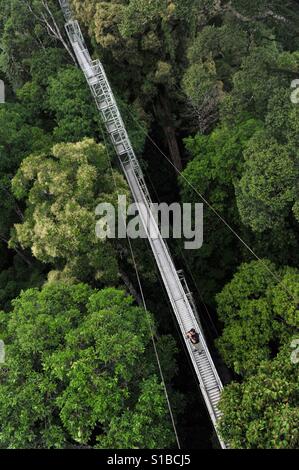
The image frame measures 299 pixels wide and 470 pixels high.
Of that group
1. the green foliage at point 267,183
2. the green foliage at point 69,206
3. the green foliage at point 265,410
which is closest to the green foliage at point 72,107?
the green foliage at point 69,206

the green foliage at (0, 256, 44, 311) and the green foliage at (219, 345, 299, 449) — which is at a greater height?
the green foliage at (219, 345, 299, 449)

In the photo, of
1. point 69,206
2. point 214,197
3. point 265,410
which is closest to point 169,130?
point 214,197

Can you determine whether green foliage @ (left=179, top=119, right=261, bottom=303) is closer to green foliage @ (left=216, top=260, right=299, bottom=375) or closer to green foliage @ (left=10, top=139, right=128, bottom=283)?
green foliage @ (left=216, top=260, right=299, bottom=375)

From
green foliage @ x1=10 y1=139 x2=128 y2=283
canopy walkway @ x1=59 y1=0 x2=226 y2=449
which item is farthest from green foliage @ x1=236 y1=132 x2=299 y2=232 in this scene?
green foliage @ x1=10 y1=139 x2=128 y2=283

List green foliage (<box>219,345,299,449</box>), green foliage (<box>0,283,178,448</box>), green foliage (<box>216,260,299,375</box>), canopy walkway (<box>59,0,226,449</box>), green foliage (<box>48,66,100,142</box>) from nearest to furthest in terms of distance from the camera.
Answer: green foliage (<box>219,345,299,449</box>), green foliage (<box>0,283,178,448</box>), canopy walkway (<box>59,0,226,449</box>), green foliage (<box>216,260,299,375</box>), green foliage (<box>48,66,100,142</box>)

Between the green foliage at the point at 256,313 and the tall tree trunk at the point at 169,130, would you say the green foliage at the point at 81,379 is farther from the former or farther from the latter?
the tall tree trunk at the point at 169,130

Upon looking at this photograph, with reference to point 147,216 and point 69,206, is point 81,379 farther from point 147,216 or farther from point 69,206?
point 147,216

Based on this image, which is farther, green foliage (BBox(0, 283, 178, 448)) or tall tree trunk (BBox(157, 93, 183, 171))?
tall tree trunk (BBox(157, 93, 183, 171))
